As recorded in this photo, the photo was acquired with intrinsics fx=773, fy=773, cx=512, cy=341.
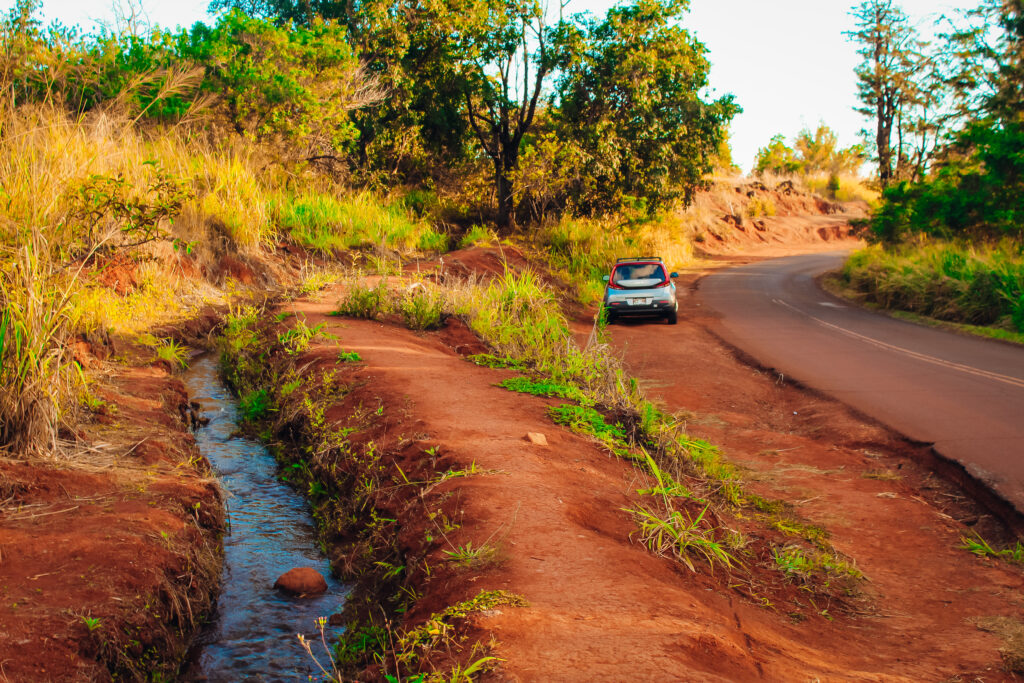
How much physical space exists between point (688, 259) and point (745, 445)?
34.8 metres

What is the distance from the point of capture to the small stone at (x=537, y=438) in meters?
6.54

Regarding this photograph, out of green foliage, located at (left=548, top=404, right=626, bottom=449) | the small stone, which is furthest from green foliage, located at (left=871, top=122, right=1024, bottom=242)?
the small stone

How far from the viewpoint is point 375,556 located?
5.35m

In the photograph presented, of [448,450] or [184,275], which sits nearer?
[448,450]

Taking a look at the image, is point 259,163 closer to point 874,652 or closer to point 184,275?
point 184,275

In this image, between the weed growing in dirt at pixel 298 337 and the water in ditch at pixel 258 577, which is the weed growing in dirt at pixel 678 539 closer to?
the water in ditch at pixel 258 577

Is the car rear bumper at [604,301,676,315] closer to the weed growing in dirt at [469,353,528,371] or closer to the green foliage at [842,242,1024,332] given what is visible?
the green foliage at [842,242,1024,332]

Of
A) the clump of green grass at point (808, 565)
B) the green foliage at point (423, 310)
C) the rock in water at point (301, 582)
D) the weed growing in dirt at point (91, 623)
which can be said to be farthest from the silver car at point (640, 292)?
the weed growing in dirt at point (91, 623)

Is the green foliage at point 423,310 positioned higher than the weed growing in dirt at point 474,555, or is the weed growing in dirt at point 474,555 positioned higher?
the green foliage at point 423,310

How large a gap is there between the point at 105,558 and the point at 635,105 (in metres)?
22.6

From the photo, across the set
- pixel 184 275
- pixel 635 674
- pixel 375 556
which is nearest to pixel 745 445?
pixel 375 556

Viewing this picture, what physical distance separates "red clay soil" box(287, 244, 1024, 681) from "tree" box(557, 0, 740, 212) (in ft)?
54.8

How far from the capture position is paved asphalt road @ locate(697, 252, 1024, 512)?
8.17 m

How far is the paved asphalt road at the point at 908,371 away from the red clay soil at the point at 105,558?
6515 mm
